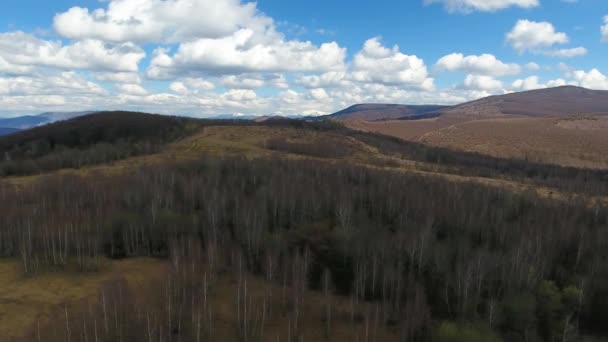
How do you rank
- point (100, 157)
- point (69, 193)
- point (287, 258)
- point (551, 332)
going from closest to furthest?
point (551, 332)
point (287, 258)
point (69, 193)
point (100, 157)

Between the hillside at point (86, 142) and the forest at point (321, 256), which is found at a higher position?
the hillside at point (86, 142)

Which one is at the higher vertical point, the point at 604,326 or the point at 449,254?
the point at 449,254

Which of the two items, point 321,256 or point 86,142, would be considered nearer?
point 321,256

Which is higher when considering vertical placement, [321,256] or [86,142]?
[86,142]

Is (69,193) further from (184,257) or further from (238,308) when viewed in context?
(238,308)

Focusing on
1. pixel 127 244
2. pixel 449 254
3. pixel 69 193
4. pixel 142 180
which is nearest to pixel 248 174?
pixel 142 180

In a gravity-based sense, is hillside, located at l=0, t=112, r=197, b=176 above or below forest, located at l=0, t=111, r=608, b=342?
above

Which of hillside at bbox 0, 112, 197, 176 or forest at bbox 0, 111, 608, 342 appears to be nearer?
forest at bbox 0, 111, 608, 342

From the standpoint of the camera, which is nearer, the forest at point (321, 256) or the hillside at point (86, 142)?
the forest at point (321, 256)
